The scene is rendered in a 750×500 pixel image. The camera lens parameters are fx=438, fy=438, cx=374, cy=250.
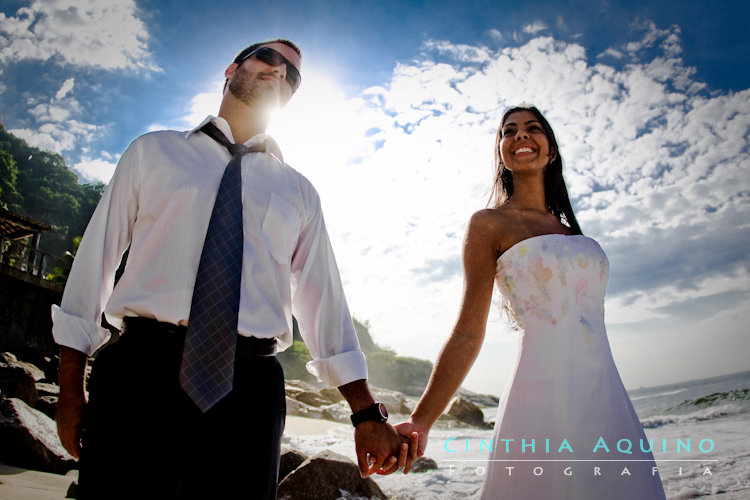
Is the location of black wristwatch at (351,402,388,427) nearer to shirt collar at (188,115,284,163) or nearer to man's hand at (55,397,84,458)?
man's hand at (55,397,84,458)

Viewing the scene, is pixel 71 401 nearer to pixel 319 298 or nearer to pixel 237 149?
pixel 319 298

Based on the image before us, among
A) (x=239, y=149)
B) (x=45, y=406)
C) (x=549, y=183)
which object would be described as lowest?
(x=45, y=406)

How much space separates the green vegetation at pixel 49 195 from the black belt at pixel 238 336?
4585 centimetres

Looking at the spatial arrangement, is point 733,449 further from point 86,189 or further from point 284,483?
point 86,189

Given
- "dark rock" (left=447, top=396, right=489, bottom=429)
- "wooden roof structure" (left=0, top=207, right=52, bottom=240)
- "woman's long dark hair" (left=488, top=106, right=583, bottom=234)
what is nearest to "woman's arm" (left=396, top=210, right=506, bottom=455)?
"woman's long dark hair" (left=488, top=106, right=583, bottom=234)

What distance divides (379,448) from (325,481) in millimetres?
3327

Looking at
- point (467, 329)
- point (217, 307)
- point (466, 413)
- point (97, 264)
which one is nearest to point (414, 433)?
point (467, 329)

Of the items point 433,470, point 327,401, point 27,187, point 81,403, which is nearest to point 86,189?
point 27,187

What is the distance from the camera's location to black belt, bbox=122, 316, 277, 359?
4.97ft

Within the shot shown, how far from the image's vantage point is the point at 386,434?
1890mm

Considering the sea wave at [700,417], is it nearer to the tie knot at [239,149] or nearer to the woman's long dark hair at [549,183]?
the woman's long dark hair at [549,183]

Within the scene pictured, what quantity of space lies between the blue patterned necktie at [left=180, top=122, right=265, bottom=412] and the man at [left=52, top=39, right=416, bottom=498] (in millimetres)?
22

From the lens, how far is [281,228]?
1.95 meters

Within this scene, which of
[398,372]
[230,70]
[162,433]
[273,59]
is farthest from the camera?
[398,372]
